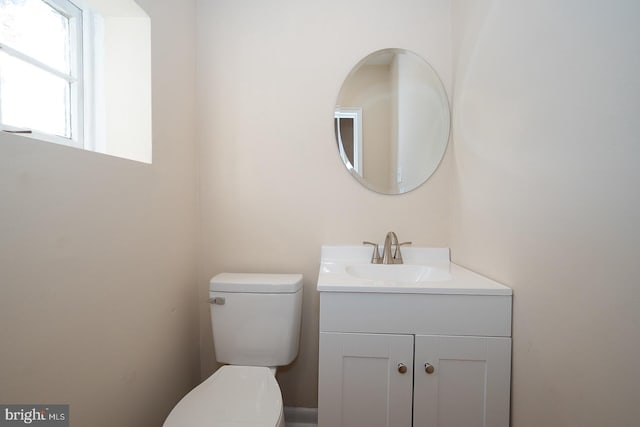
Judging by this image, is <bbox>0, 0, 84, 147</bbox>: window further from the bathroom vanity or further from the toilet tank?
the bathroom vanity

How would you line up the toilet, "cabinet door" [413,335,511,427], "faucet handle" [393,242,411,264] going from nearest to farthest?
"cabinet door" [413,335,511,427]
the toilet
"faucet handle" [393,242,411,264]

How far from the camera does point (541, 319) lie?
2.62 feet

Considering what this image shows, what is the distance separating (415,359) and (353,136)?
996 millimetres

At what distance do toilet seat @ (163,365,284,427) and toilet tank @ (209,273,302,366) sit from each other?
138mm

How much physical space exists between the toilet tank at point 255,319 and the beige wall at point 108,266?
8.6 inches

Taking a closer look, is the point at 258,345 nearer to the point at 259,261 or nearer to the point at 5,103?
the point at 259,261

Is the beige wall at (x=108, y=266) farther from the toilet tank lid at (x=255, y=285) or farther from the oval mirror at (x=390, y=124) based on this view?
the oval mirror at (x=390, y=124)

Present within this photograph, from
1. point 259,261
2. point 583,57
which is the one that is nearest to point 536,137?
point 583,57

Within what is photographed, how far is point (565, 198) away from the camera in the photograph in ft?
2.34

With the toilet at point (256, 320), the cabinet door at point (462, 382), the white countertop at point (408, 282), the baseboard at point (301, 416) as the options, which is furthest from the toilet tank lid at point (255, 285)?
the baseboard at point (301, 416)

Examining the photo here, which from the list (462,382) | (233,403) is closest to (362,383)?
(462,382)

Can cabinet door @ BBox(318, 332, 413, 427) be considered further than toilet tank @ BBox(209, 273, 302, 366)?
No

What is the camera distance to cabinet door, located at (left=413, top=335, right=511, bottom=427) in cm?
94

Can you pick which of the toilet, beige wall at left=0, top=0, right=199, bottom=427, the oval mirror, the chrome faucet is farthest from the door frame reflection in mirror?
beige wall at left=0, top=0, right=199, bottom=427
